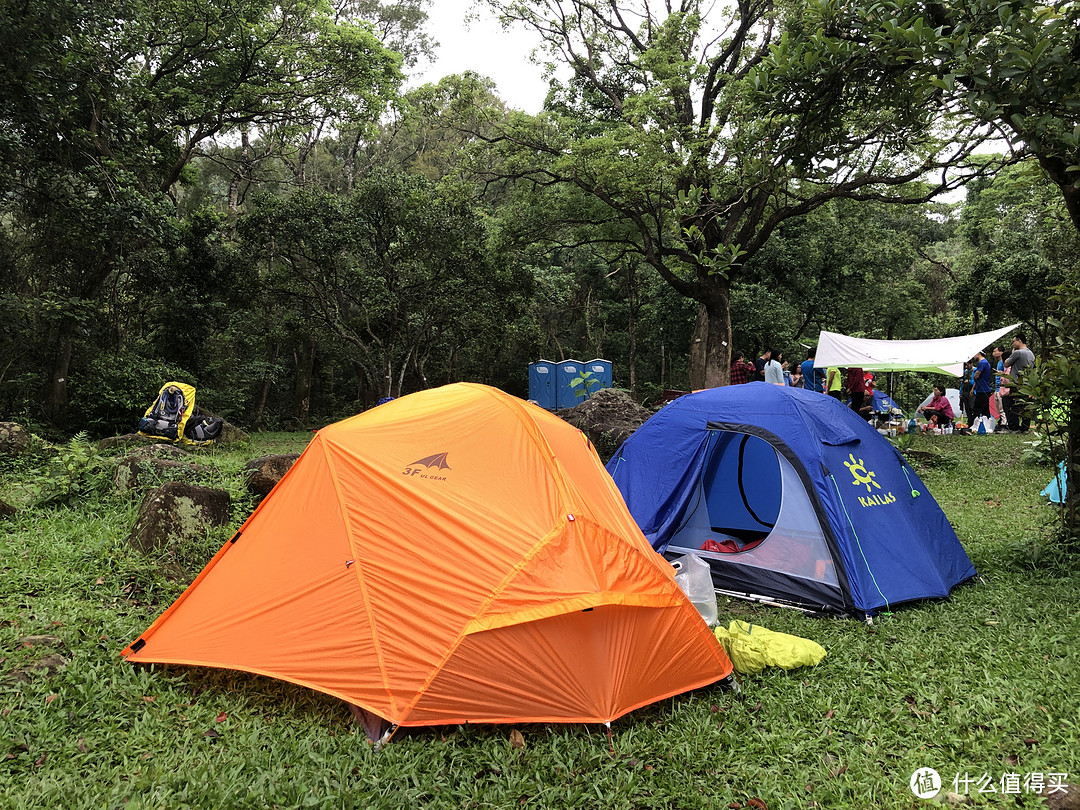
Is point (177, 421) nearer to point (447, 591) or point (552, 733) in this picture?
point (447, 591)

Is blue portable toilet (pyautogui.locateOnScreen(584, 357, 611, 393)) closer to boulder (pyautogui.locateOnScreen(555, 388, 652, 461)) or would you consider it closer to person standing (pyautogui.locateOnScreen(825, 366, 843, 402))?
person standing (pyautogui.locateOnScreen(825, 366, 843, 402))

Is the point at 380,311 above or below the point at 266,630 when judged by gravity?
above

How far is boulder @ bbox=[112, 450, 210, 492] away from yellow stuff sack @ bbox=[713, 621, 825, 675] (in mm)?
4891

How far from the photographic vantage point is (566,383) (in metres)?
16.9

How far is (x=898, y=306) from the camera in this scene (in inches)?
752

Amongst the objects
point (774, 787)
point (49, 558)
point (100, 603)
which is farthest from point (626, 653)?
point (49, 558)

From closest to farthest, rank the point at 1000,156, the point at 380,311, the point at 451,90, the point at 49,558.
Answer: the point at 49,558
the point at 1000,156
the point at 451,90
the point at 380,311

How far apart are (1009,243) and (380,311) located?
15.2m

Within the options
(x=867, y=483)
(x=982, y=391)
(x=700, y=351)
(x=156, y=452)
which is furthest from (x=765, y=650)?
(x=982, y=391)

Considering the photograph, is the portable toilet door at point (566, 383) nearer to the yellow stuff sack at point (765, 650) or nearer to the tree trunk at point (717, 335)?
the tree trunk at point (717, 335)

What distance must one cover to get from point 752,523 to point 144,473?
5.71m

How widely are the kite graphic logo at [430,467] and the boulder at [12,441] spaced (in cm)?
638

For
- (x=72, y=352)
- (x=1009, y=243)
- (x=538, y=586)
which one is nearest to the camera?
(x=538, y=586)

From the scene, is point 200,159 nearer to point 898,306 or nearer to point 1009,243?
point 898,306
